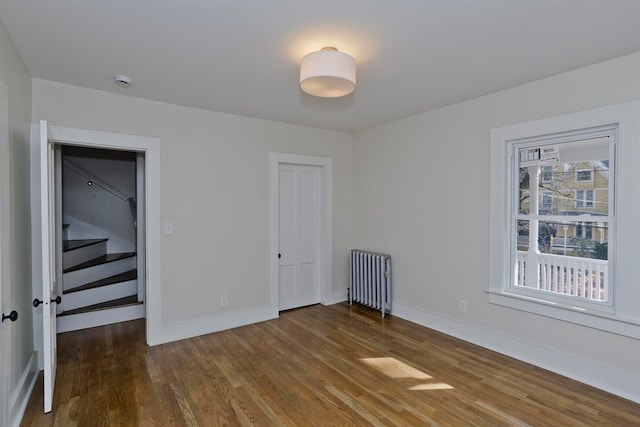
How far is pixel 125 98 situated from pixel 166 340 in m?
2.49

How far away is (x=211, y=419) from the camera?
2201 millimetres

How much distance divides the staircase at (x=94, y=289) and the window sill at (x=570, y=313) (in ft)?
13.8

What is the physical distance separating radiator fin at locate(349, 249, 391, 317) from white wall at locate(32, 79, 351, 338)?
4.08ft

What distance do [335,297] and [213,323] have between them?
178 centimetres

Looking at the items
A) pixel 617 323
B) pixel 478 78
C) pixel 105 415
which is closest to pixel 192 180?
pixel 105 415

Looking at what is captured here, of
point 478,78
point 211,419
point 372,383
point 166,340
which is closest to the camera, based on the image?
point 211,419

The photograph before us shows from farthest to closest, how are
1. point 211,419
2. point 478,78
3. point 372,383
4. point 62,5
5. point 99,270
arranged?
point 99,270 < point 478,78 < point 372,383 < point 211,419 < point 62,5

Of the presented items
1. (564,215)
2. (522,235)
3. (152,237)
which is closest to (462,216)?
(522,235)

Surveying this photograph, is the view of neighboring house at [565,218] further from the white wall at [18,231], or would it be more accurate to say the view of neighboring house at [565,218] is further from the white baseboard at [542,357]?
the white wall at [18,231]

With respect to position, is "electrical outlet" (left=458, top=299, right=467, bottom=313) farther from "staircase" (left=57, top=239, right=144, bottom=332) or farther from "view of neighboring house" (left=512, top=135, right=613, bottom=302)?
"staircase" (left=57, top=239, right=144, bottom=332)

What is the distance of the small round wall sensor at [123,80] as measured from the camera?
8.99ft

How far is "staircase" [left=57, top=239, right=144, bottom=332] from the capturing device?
382 centimetres

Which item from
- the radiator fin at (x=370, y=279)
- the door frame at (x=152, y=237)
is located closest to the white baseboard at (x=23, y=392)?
the door frame at (x=152, y=237)

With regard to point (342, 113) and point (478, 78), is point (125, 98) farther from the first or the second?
point (478, 78)
